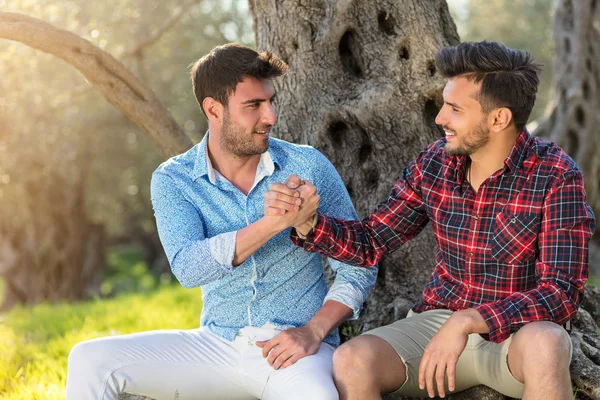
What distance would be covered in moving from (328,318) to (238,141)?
3.26 feet

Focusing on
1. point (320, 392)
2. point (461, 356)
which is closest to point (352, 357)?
point (320, 392)

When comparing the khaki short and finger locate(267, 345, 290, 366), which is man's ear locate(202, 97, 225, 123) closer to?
finger locate(267, 345, 290, 366)

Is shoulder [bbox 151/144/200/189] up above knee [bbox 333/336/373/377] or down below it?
above

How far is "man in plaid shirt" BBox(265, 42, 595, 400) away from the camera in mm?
3404

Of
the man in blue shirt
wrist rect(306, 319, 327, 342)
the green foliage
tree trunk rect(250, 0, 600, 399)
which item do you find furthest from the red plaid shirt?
the green foliage

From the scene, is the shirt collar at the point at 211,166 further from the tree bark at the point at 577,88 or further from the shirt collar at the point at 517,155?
the tree bark at the point at 577,88

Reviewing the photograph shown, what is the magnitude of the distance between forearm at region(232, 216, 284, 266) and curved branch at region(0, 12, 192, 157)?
2.14 m

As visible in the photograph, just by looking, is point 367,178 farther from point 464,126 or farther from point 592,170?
point 592,170

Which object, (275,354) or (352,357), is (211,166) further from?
(352,357)

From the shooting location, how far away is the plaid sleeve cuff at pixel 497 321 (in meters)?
3.39

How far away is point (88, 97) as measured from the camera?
489 inches

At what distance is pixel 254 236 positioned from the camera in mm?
3715

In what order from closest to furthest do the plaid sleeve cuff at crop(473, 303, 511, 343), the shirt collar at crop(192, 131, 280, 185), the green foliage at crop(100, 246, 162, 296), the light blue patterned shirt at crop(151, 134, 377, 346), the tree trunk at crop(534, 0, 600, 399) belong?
the plaid sleeve cuff at crop(473, 303, 511, 343), the light blue patterned shirt at crop(151, 134, 377, 346), the shirt collar at crop(192, 131, 280, 185), the tree trunk at crop(534, 0, 600, 399), the green foliage at crop(100, 246, 162, 296)

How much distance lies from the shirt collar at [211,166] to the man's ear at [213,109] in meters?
0.16
